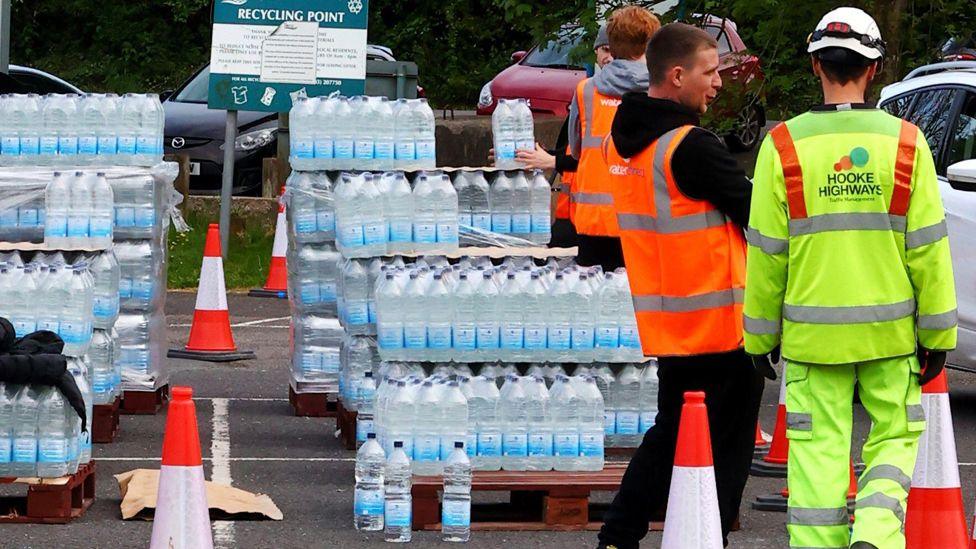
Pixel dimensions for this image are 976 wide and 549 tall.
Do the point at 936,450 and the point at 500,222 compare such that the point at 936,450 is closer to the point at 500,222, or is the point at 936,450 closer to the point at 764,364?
the point at 764,364

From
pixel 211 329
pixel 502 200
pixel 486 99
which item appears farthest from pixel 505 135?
pixel 486 99

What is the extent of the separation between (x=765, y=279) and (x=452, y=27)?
28.5 metres

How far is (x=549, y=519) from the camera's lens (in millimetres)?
8891

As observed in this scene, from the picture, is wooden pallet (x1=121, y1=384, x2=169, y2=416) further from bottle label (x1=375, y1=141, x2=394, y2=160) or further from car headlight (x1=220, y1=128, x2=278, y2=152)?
car headlight (x1=220, y1=128, x2=278, y2=152)

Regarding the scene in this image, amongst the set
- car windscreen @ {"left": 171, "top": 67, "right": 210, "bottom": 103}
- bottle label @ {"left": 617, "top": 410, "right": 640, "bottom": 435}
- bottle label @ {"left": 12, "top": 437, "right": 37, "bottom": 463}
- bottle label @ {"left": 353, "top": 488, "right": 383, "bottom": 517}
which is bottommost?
bottle label @ {"left": 353, "top": 488, "right": 383, "bottom": 517}

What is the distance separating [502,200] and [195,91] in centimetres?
1337

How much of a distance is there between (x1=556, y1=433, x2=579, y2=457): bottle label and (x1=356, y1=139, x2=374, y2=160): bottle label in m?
2.61

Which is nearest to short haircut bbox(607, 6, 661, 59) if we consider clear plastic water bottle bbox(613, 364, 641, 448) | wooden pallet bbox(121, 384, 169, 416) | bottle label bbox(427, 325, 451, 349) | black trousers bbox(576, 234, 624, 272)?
black trousers bbox(576, 234, 624, 272)

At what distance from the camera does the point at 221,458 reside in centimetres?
1050

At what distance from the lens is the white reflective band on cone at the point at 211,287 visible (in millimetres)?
13953

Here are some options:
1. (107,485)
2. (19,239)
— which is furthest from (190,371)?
(107,485)

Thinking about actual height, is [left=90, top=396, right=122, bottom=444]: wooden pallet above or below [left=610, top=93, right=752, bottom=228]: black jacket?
→ below

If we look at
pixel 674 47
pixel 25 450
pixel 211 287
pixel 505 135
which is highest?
pixel 674 47

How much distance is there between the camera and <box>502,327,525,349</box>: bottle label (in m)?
9.38
